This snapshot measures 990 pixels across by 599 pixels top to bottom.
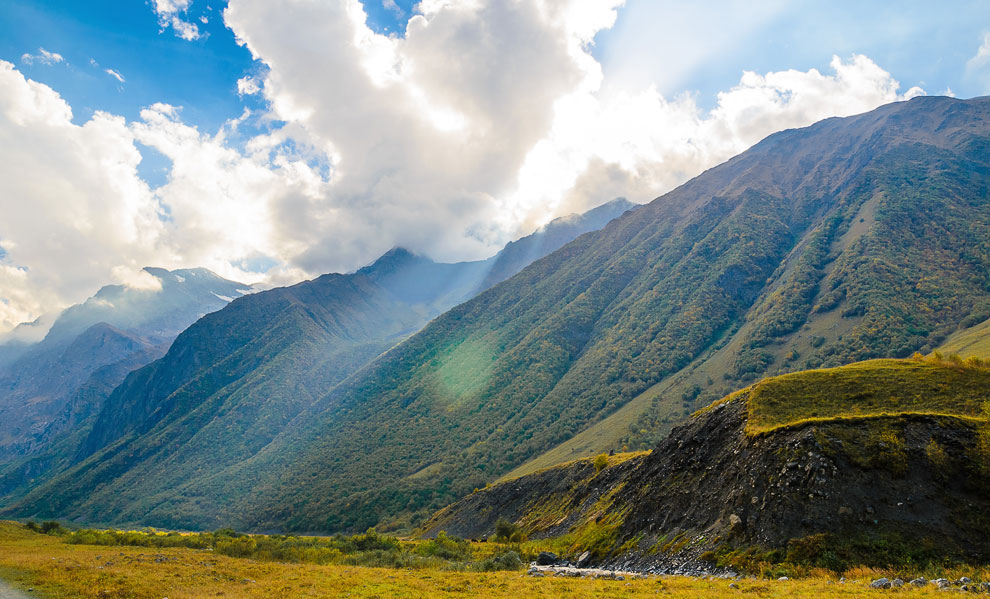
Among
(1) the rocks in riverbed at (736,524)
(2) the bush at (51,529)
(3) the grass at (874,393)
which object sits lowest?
(1) the rocks in riverbed at (736,524)

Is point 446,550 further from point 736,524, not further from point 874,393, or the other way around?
point 874,393

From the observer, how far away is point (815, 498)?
1221 inches

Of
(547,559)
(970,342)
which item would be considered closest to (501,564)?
(547,559)

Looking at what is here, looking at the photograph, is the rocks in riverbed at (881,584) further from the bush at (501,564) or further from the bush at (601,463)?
the bush at (601,463)

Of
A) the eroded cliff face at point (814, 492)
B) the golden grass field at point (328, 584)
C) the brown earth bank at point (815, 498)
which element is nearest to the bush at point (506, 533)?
the brown earth bank at point (815, 498)

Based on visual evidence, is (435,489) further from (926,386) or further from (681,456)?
(926,386)

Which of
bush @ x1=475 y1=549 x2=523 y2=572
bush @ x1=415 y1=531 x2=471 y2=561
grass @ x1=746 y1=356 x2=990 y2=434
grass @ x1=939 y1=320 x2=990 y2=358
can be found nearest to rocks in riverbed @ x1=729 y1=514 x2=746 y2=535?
grass @ x1=746 y1=356 x2=990 y2=434

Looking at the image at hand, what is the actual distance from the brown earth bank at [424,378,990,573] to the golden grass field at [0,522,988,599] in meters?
3.51

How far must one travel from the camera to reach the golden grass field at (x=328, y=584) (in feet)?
80.4

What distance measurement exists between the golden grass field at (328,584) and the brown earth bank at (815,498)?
11.5ft

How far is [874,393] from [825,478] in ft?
46.0

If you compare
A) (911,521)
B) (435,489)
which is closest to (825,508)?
(911,521)

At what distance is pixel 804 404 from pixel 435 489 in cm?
16857

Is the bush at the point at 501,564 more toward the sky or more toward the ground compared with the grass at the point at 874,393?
more toward the ground
